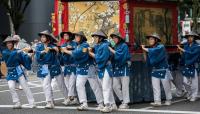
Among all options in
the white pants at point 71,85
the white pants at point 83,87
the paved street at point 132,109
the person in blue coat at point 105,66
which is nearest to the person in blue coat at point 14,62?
the paved street at point 132,109

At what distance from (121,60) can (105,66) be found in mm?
435

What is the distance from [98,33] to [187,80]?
10.9 ft

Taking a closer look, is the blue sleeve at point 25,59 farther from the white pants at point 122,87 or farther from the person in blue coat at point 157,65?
the person in blue coat at point 157,65

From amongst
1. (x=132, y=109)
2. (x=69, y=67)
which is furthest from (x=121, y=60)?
(x=69, y=67)

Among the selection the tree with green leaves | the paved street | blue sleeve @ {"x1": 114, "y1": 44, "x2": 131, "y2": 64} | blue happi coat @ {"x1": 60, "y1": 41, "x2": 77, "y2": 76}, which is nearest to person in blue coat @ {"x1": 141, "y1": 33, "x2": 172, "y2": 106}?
the paved street

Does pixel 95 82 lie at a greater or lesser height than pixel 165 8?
lesser

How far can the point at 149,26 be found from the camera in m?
13.8

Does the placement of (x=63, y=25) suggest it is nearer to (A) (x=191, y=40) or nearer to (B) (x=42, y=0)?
(A) (x=191, y=40)

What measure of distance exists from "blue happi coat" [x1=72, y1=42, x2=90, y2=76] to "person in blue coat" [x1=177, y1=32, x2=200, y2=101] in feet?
8.90

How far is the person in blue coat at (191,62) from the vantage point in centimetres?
1326

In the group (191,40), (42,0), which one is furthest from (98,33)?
(42,0)

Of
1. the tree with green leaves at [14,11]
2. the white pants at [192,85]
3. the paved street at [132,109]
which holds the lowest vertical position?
the paved street at [132,109]

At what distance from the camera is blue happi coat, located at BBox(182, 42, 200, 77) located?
43.4 ft

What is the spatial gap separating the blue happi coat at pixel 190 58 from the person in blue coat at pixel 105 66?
2.51m
